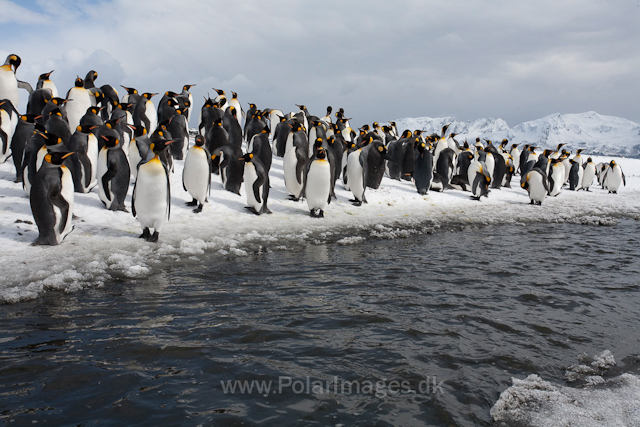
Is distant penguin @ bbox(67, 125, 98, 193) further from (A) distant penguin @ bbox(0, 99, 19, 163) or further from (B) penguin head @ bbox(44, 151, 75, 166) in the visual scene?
(A) distant penguin @ bbox(0, 99, 19, 163)

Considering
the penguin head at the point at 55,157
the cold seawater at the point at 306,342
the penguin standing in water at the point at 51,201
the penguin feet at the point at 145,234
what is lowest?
the cold seawater at the point at 306,342

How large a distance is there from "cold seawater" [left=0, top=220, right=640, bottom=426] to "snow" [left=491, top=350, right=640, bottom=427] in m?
0.06

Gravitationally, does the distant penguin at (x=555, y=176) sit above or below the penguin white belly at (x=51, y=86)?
below

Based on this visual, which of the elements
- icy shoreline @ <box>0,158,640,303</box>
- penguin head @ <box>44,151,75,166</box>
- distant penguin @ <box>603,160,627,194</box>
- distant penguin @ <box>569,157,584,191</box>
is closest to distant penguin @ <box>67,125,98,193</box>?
icy shoreline @ <box>0,158,640,303</box>

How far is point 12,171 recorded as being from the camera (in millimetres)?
8766

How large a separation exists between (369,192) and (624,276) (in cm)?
703

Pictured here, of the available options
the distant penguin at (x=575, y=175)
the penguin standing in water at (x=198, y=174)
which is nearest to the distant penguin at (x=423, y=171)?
the penguin standing in water at (x=198, y=174)

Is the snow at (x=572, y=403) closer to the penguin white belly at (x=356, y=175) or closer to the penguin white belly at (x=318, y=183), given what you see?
the penguin white belly at (x=318, y=183)

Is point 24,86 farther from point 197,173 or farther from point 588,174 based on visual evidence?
point 588,174

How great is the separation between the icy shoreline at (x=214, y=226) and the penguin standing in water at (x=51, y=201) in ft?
0.68

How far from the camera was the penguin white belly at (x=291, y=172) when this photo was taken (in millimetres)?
9773

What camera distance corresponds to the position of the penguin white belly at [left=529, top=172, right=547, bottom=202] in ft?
42.0

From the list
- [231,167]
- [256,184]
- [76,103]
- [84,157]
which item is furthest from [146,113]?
[256,184]

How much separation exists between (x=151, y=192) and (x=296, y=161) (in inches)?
171
